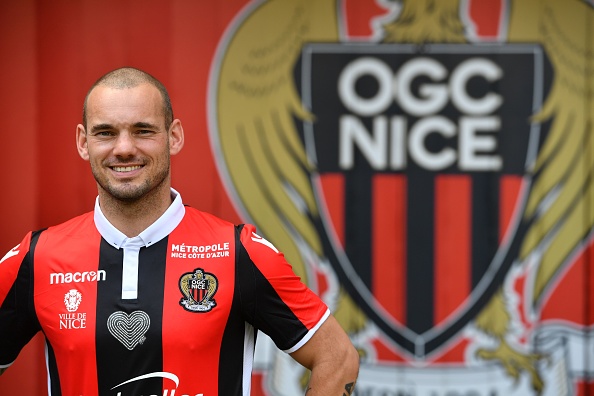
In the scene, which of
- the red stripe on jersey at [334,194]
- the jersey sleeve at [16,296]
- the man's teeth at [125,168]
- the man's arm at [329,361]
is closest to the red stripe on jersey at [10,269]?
the jersey sleeve at [16,296]

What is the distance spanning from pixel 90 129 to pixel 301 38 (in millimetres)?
1180

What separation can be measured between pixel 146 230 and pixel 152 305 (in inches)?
6.2

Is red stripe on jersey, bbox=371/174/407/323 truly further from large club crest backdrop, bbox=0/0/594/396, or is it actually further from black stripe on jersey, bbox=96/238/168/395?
black stripe on jersey, bbox=96/238/168/395

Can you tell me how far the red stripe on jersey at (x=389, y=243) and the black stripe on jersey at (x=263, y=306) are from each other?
1041mm

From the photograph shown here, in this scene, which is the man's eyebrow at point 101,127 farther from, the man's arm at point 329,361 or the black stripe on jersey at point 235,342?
the man's arm at point 329,361

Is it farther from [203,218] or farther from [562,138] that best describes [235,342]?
[562,138]

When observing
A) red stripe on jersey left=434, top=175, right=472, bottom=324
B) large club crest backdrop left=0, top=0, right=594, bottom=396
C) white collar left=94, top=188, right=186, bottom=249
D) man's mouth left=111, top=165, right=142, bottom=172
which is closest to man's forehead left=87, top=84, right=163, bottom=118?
man's mouth left=111, top=165, right=142, bottom=172

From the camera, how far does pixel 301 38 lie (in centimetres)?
260

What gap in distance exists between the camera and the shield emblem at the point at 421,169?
260 cm

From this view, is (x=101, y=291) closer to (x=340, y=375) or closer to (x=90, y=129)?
(x=90, y=129)

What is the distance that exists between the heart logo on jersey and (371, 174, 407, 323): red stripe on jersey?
123cm

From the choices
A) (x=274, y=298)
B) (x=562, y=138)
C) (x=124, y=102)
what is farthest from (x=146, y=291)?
(x=562, y=138)

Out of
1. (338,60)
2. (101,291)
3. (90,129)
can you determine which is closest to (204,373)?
(101,291)

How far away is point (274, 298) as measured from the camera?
5.26ft
